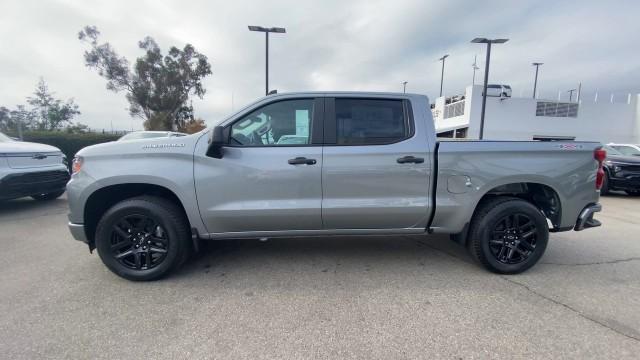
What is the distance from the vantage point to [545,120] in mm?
26672

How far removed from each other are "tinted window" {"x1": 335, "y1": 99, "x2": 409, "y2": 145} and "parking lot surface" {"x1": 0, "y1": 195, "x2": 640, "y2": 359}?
1438mm

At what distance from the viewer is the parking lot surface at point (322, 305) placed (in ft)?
7.14

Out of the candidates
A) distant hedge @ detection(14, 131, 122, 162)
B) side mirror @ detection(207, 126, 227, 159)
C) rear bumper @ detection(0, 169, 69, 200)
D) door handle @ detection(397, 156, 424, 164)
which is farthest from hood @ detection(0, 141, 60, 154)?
distant hedge @ detection(14, 131, 122, 162)

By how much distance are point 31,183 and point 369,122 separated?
20.5ft

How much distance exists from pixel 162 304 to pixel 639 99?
38680mm

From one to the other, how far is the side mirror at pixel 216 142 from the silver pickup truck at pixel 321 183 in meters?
0.01

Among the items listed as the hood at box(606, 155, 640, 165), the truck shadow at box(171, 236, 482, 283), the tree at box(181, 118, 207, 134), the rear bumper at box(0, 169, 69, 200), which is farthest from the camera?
the tree at box(181, 118, 207, 134)

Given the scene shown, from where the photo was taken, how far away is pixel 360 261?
11.9 ft

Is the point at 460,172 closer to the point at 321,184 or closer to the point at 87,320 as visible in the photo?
the point at 321,184

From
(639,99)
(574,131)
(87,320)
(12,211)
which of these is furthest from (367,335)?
(639,99)

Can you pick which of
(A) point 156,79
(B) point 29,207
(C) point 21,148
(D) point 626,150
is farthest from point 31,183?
(A) point 156,79

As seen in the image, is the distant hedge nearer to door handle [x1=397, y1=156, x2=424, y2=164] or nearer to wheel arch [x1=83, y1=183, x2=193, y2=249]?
wheel arch [x1=83, y1=183, x2=193, y2=249]

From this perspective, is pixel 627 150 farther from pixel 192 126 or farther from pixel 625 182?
pixel 192 126

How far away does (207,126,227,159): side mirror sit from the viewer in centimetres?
288
